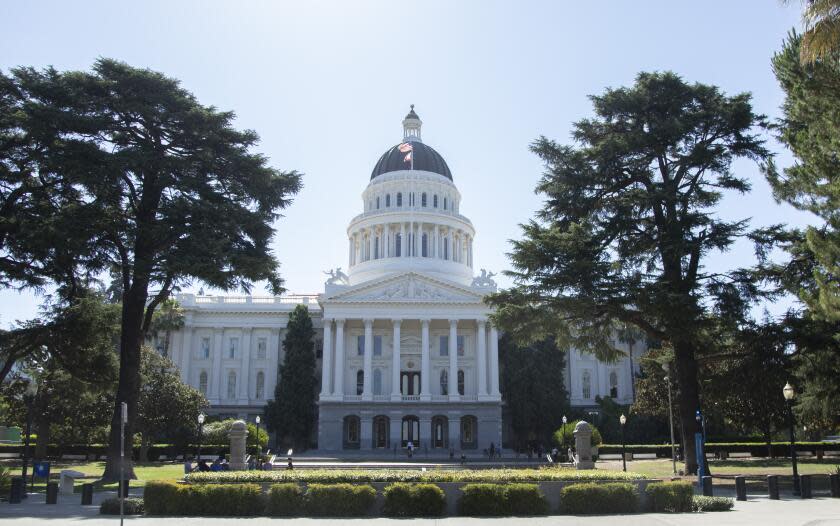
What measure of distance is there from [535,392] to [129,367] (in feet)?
132

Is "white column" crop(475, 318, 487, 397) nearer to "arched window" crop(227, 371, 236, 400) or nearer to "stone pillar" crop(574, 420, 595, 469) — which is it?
"arched window" crop(227, 371, 236, 400)

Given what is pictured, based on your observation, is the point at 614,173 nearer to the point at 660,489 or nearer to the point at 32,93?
the point at 660,489

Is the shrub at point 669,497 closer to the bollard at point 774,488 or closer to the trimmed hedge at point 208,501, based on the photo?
the bollard at point 774,488

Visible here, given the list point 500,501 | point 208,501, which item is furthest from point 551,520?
point 208,501

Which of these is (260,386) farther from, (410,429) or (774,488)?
(774,488)

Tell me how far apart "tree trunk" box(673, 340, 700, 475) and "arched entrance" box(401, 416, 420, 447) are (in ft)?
117

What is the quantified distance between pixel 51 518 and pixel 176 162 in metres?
16.0

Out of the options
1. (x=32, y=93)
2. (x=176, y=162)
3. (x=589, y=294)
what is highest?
(x=32, y=93)

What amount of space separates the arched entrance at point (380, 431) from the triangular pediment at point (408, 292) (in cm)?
1056

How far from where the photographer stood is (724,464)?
136 ft

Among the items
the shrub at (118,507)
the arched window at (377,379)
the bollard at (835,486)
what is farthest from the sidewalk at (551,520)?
the arched window at (377,379)

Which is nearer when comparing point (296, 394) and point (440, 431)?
point (296, 394)

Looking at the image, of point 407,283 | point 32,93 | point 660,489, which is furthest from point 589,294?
point 407,283

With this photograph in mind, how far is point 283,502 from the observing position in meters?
20.0
